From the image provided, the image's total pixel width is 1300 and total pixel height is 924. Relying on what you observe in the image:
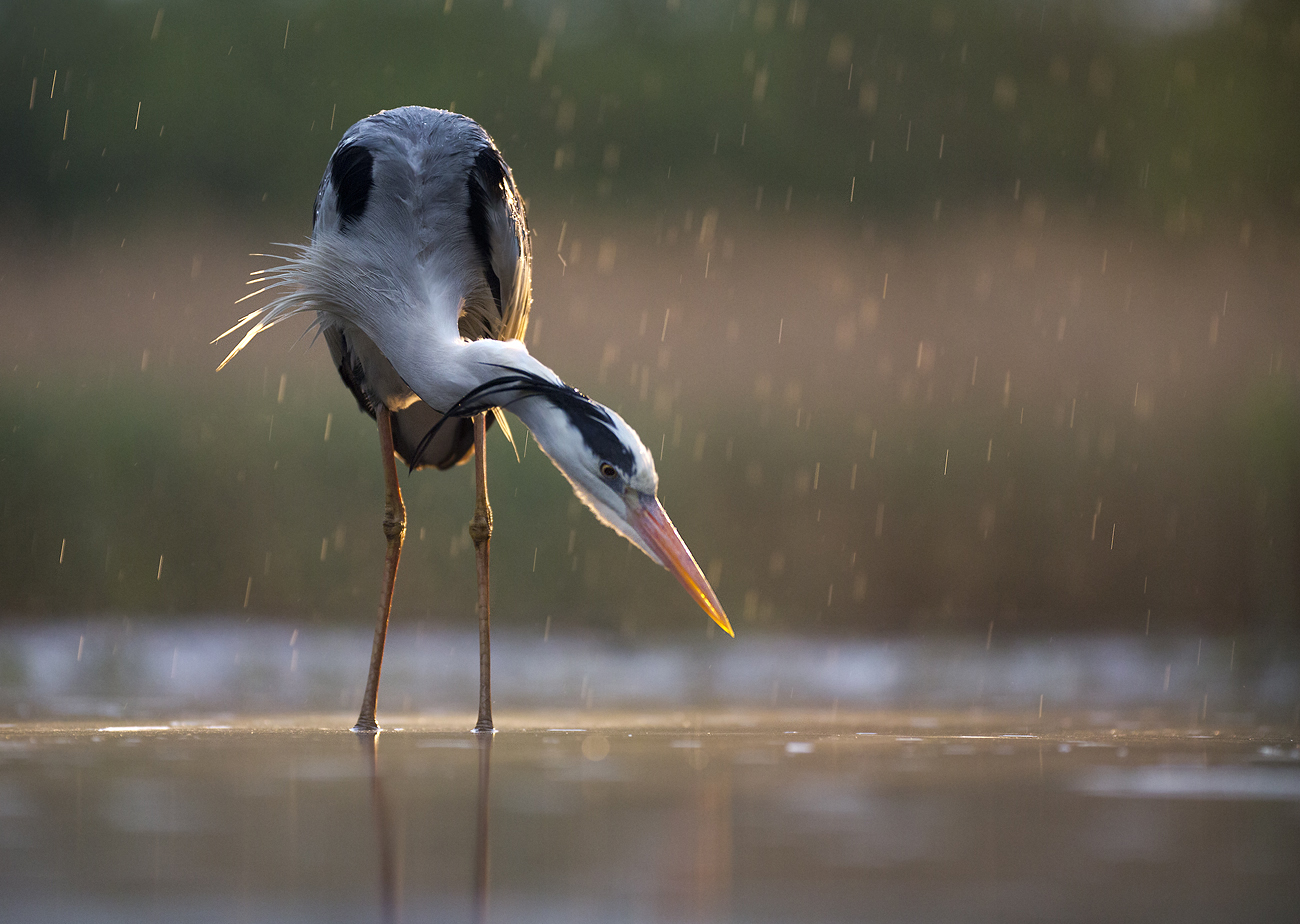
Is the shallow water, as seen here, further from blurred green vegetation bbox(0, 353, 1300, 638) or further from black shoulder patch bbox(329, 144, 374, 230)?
blurred green vegetation bbox(0, 353, 1300, 638)

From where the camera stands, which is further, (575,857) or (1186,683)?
(1186,683)

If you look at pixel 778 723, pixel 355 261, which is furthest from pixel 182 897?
pixel 778 723

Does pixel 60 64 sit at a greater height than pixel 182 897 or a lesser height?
greater

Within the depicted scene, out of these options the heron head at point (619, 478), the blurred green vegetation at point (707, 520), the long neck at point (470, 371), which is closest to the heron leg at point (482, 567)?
the long neck at point (470, 371)

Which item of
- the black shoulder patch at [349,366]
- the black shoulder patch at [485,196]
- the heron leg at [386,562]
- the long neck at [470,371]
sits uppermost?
the black shoulder patch at [485,196]

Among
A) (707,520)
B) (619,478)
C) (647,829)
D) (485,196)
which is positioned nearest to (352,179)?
(485,196)

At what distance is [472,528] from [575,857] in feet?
7.58

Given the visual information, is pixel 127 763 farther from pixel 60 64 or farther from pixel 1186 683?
pixel 60 64

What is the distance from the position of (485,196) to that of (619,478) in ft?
3.50

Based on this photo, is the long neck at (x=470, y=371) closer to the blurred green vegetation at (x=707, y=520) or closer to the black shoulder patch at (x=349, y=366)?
the black shoulder patch at (x=349, y=366)

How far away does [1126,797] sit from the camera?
6.68 ft

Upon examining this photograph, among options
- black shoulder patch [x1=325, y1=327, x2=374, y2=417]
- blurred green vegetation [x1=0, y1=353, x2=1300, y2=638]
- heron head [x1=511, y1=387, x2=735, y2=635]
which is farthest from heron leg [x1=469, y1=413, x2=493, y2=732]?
blurred green vegetation [x1=0, y1=353, x2=1300, y2=638]

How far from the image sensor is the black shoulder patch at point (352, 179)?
328cm

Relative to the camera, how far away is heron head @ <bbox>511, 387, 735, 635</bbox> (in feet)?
8.59
